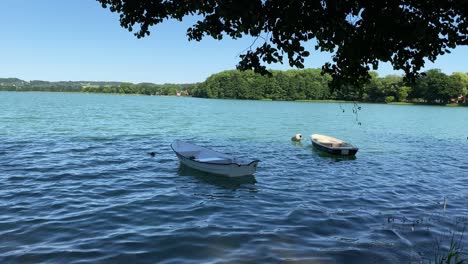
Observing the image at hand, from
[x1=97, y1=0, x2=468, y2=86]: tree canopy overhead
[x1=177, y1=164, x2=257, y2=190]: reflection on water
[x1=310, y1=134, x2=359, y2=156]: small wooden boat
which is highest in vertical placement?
[x1=97, y1=0, x2=468, y2=86]: tree canopy overhead

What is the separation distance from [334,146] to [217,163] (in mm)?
15118

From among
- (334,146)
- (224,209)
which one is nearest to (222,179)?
(224,209)

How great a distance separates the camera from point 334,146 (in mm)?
33375

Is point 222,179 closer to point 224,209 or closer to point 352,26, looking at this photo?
point 224,209

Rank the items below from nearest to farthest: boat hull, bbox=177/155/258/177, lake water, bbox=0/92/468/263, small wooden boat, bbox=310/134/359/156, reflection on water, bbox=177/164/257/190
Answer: lake water, bbox=0/92/468/263, reflection on water, bbox=177/164/257/190, boat hull, bbox=177/155/258/177, small wooden boat, bbox=310/134/359/156

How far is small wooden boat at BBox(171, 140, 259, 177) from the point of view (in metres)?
21.9

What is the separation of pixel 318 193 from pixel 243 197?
4.04 meters

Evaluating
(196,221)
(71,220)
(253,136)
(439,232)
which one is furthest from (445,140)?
(71,220)

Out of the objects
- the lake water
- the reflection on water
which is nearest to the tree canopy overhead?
the lake water

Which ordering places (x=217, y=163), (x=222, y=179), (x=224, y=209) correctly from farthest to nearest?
(x=222, y=179), (x=217, y=163), (x=224, y=209)

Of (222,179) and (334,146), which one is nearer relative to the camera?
(222,179)

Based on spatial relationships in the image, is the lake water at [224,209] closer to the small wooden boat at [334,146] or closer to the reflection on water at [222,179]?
the reflection on water at [222,179]

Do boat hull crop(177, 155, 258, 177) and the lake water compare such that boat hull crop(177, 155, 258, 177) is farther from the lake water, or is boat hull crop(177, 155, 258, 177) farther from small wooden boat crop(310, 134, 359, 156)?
small wooden boat crop(310, 134, 359, 156)

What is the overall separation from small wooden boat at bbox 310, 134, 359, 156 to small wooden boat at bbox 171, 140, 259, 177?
1208 cm
